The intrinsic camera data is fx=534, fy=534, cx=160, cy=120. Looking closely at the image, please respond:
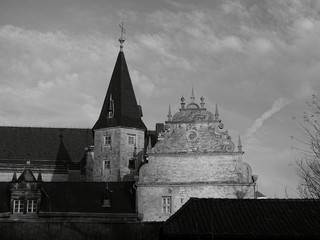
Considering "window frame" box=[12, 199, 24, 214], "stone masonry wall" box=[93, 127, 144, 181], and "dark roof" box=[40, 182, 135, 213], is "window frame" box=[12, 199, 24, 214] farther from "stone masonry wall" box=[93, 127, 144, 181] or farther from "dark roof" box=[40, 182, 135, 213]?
"stone masonry wall" box=[93, 127, 144, 181]

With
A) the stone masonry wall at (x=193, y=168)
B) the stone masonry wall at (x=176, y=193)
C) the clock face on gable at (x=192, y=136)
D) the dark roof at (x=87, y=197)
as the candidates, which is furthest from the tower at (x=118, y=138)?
the clock face on gable at (x=192, y=136)

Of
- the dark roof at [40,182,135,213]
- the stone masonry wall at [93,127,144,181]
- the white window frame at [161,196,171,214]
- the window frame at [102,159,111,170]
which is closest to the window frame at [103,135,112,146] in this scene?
the stone masonry wall at [93,127,144,181]

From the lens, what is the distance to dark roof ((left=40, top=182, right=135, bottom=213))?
37.0 metres

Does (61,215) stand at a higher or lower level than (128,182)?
lower

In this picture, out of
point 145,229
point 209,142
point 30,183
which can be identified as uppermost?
point 209,142

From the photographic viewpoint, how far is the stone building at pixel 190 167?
121ft

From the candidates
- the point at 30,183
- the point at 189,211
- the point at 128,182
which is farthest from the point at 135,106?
the point at 189,211

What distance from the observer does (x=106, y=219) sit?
36.2 m

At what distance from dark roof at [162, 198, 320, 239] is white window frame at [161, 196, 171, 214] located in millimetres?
13464

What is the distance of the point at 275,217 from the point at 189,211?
143 inches

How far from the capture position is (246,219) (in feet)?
73.4

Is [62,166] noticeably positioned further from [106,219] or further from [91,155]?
[106,219]

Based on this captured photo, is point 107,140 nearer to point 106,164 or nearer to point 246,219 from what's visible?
point 106,164

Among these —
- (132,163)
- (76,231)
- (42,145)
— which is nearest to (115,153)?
(132,163)
